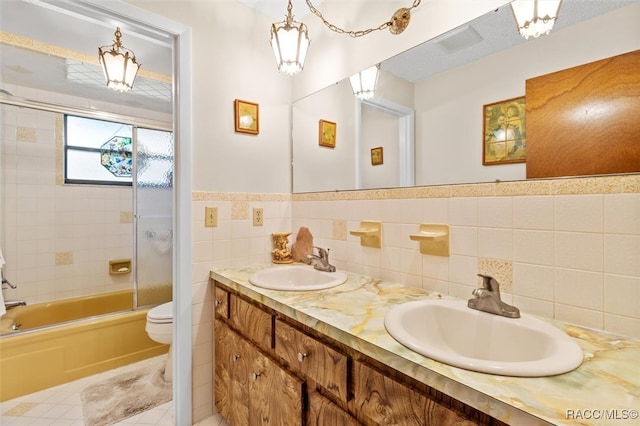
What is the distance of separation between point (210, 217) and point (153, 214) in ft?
4.58

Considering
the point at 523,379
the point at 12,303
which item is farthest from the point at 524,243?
the point at 12,303

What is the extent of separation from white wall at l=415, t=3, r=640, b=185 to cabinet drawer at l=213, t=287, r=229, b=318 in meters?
1.12

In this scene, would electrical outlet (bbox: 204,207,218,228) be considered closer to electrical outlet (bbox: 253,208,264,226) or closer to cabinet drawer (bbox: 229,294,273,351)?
electrical outlet (bbox: 253,208,264,226)

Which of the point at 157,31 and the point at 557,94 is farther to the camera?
the point at 157,31

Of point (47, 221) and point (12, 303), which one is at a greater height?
point (47, 221)

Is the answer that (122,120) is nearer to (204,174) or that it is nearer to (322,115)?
(204,174)

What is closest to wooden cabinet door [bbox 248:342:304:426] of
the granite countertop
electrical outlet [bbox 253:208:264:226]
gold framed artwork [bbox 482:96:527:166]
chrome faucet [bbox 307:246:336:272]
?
the granite countertop

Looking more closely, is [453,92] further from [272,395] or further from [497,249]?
[272,395]

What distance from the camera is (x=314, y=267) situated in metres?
1.59

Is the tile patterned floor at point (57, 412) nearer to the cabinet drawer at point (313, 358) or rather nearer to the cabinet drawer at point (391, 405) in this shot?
the cabinet drawer at point (313, 358)

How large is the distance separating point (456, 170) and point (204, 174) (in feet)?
4.19

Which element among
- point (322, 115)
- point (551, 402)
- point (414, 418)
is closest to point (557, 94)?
point (551, 402)

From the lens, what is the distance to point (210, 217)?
1.60 metres

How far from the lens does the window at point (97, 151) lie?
8.59 feet
